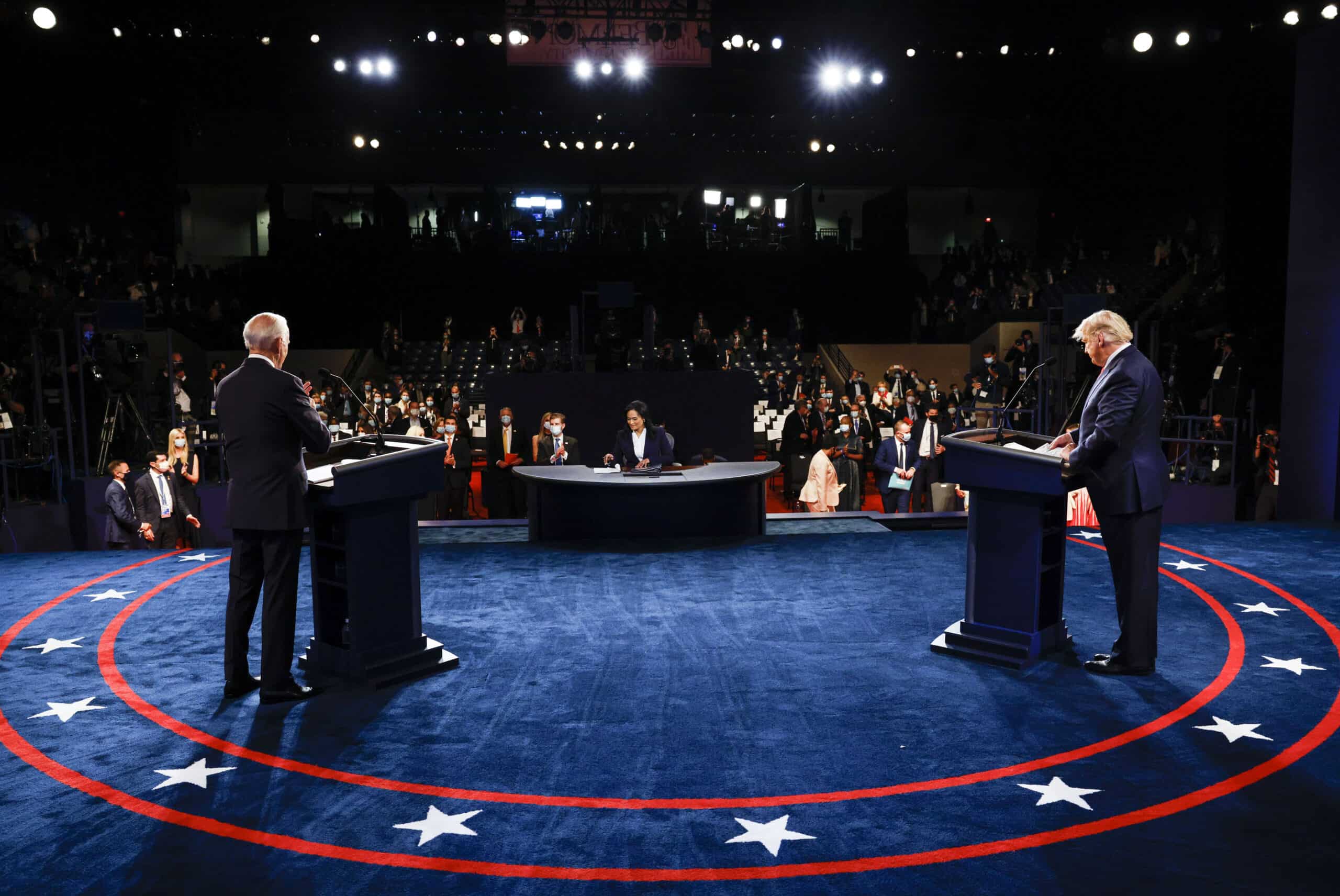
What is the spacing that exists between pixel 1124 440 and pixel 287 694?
159 inches

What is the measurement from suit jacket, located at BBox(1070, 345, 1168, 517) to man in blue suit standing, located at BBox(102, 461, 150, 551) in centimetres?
818

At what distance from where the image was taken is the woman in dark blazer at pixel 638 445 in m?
8.91

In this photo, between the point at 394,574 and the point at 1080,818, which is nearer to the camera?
the point at 1080,818

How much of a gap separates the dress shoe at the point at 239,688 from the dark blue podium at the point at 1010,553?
3433mm

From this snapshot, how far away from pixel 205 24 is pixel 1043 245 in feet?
69.1

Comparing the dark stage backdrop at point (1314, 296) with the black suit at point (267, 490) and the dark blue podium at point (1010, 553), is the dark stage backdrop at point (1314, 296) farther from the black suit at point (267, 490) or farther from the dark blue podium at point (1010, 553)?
the black suit at point (267, 490)

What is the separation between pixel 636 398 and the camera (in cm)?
1212

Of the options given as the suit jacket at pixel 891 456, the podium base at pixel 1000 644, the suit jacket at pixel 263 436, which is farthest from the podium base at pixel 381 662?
the suit jacket at pixel 891 456

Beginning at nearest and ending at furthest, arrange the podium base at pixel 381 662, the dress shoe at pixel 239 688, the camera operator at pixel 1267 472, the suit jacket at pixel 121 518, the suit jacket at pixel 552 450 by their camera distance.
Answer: the dress shoe at pixel 239 688, the podium base at pixel 381 662, the suit jacket at pixel 121 518, the camera operator at pixel 1267 472, the suit jacket at pixel 552 450

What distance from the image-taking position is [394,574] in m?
5.08

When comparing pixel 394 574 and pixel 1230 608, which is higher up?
pixel 394 574

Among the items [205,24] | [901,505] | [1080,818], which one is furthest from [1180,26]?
[205,24]

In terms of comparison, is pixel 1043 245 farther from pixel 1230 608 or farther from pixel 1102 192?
pixel 1230 608

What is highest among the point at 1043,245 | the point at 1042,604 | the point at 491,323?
the point at 1043,245
